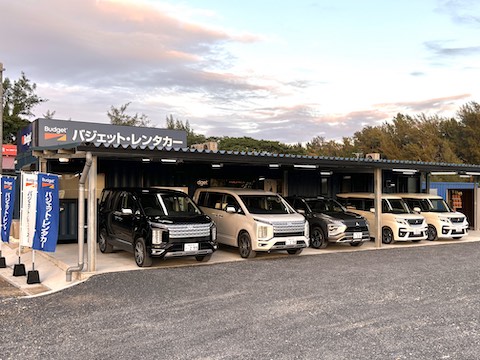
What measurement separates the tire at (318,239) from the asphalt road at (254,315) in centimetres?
324

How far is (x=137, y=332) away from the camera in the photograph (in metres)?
5.58

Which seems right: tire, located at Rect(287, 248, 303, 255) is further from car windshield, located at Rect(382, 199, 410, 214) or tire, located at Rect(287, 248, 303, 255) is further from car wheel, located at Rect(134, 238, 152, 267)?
car windshield, located at Rect(382, 199, 410, 214)

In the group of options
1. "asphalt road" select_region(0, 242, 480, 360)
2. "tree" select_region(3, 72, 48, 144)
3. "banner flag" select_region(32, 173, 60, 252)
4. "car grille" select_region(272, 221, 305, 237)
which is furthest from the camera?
"tree" select_region(3, 72, 48, 144)

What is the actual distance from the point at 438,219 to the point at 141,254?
10385 mm

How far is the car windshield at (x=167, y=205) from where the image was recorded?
1045cm

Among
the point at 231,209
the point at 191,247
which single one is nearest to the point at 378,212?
the point at 231,209

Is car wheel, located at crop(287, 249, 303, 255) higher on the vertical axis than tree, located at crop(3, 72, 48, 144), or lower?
lower

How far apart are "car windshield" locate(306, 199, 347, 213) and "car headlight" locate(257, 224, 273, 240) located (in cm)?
335

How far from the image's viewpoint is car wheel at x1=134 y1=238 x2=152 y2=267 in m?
9.81

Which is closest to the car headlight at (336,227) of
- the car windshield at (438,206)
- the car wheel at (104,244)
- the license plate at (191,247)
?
the license plate at (191,247)

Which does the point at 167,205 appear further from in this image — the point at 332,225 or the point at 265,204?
the point at 332,225

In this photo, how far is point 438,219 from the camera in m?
15.3

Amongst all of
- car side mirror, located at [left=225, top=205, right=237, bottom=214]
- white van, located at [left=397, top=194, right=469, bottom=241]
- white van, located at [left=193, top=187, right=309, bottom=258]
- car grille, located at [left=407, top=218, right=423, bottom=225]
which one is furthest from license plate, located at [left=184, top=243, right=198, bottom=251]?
white van, located at [left=397, top=194, right=469, bottom=241]

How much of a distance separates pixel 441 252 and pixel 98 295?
9.47 m
